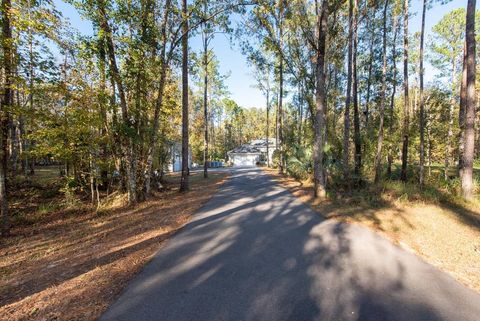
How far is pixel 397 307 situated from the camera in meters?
2.61

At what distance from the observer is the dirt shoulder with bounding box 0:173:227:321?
2.74 m

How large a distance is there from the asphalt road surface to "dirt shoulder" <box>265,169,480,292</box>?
14.9 inches

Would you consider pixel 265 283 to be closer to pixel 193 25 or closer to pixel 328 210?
pixel 328 210

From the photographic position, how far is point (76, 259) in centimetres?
408

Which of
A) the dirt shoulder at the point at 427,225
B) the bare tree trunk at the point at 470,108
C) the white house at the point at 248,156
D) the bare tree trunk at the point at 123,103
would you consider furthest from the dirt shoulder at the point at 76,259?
the white house at the point at 248,156

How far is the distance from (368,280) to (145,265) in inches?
137

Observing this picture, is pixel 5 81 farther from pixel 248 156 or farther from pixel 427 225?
pixel 248 156

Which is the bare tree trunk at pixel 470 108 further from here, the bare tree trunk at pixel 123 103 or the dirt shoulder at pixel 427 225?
the bare tree trunk at pixel 123 103

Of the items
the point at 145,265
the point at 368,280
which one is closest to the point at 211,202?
the point at 145,265

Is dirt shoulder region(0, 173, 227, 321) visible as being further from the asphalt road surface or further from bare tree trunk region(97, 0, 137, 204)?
bare tree trunk region(97, 0, 137, 204)

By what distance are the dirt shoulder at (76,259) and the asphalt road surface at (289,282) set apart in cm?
39

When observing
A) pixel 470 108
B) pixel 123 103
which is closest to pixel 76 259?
pixel 123 103

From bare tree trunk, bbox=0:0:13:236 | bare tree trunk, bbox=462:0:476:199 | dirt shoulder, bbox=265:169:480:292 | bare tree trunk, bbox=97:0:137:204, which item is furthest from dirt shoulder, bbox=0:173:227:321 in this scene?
bare tree trunk, bbox=462:0:476:199

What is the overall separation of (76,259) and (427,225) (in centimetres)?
769
